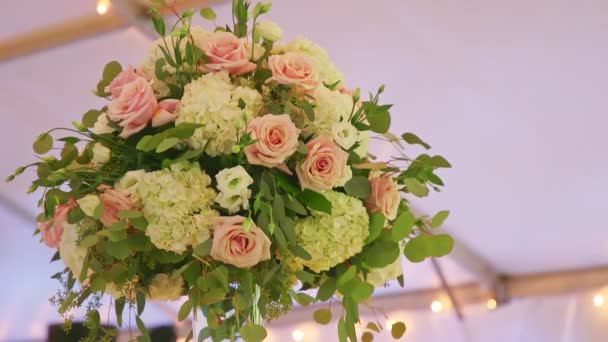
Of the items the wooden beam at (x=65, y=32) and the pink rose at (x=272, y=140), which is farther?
the wooden beam at (x=65, y=32)

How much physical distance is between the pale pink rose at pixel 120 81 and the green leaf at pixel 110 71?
Result: 89 millimetres

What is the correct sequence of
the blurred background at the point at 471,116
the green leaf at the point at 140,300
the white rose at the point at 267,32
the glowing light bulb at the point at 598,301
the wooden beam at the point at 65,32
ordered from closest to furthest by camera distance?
the green leaf at the point at 140,300 < the white rose at the point at 267,32 < the blurred background at the point at 471,116 < the wooden beam at the point at 65,32 < the glowing light bulb at the point at 598,301

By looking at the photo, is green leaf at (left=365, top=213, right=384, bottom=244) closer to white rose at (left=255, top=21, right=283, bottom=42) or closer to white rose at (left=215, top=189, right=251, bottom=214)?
white rose at (left=215, top=189, right=251, bottom=214)

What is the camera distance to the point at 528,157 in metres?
4.43

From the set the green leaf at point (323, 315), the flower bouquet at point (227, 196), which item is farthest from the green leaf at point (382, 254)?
the green leaf at point (323, 315)

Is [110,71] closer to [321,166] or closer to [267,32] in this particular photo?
[267,32]

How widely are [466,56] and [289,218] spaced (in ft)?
9.26

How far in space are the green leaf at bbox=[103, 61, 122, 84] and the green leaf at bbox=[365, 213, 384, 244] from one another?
475 millimetres

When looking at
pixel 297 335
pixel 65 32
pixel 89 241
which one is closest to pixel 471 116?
pixel 65 32

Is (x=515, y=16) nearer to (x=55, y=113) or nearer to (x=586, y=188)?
(x=586, y=188)

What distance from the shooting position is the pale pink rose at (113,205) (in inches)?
43.1

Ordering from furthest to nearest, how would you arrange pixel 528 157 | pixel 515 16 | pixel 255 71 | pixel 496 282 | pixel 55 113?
pixel 496 282 → pixel 55 113 → pixel 528 157 → pixel 515 16 → pixel 255 71

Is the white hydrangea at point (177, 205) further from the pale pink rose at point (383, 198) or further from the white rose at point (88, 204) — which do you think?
the pale pink rose at point (383, 198)

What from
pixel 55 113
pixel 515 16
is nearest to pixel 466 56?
pixel 515 16
